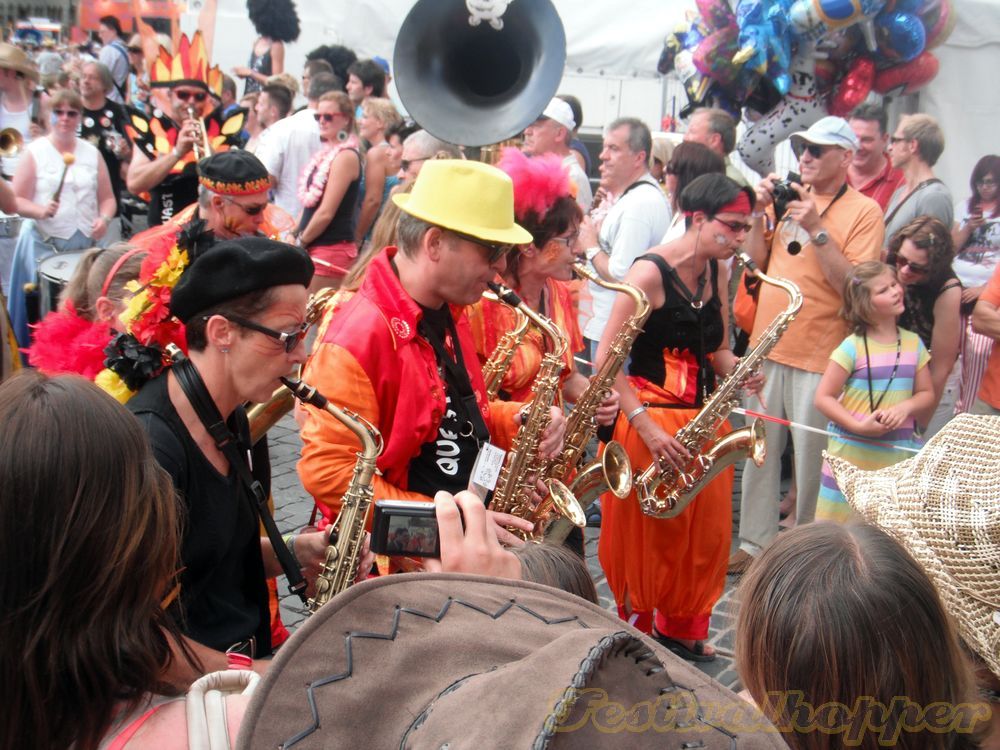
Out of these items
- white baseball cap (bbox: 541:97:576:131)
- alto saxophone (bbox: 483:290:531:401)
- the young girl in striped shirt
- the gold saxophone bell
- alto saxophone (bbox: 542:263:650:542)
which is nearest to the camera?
alto saxophone (bbox: 483:290:531:401)

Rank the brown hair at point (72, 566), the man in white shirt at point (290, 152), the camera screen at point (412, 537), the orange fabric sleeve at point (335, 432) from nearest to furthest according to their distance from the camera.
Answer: the brown hair at point (72, 566) → the camera screen at point (412, 537) → the orange fabric sleeve at point (335, 432) → the man in white shirt at point (290, 152)

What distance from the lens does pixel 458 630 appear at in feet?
3.63

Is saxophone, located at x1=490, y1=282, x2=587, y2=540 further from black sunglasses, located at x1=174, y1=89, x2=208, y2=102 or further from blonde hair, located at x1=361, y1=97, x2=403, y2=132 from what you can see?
blonde hair, located at x1=361, y1=97, x2=403, y2=132

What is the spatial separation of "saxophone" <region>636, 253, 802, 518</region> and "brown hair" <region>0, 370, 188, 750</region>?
3.02 meters

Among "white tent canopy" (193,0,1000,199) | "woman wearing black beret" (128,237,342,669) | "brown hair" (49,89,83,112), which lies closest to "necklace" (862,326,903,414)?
"woman wearing black beret" (128,237,342,669)

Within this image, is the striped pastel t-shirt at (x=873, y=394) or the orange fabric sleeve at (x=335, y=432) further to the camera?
the striped pastel t-shirt at (x=873, y=394)

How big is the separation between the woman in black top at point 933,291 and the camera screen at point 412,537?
3885 millimetres

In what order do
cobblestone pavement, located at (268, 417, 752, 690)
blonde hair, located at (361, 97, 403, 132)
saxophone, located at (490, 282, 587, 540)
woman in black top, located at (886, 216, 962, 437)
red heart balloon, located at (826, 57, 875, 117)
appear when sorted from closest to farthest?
saxophone, located at (490, 282, 587, 540), cobblestone pavement, located at (268, 417, 752, 690), woman in black top, located at (886, 216, 962, 437), red heart balloon, located at (826, 57, 875, 117), blonde hair, located at (361, 97, 403, 132)

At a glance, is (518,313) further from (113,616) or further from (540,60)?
(113,616)

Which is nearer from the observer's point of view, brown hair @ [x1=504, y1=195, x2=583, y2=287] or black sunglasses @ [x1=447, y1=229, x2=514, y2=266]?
black sunglasses @ [x1=447, y1=229, x2=514, y2=266]

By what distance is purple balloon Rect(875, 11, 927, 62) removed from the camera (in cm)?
644

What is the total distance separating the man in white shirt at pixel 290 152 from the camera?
324 inches

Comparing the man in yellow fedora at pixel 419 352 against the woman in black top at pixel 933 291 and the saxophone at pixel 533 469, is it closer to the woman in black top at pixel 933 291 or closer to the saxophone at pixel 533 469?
the saxophone at pixel 533 469

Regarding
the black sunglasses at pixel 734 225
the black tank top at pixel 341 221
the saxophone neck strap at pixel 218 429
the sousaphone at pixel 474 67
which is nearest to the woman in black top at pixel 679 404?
the black sunglasses at pixel 734 225
